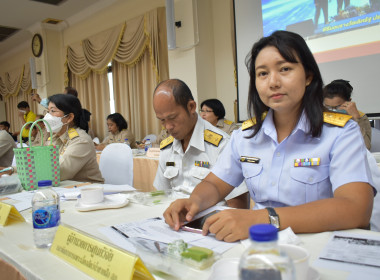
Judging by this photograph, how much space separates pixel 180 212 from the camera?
37.2 inches

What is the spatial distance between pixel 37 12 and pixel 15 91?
309 centimetres

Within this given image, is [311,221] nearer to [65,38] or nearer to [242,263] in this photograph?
[242,263]

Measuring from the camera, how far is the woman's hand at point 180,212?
0.90 m

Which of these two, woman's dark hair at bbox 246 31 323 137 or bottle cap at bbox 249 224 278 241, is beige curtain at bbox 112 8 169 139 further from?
bottle cap at bbox 249 224 278 241

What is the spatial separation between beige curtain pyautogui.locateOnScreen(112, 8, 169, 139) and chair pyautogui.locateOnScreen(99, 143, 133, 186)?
274cm

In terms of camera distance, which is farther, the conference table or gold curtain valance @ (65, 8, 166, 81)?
gold curtain valance @ (65, 8, 166, 81)

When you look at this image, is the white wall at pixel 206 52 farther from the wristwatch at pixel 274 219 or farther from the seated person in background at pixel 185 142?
the wristwatch at pixel 274 219

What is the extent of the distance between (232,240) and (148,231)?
244 millimetres

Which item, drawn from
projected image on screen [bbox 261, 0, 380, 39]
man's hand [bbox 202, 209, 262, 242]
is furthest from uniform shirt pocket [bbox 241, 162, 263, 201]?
projected image on screen [bbox 261, 0, 380, 39]

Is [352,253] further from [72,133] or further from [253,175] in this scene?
[72,133]

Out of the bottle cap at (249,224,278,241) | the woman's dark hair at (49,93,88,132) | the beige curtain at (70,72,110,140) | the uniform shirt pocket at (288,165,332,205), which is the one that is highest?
the beige curtain at (70,72,110,140)

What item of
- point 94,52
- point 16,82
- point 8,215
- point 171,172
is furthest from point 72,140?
point 16,82

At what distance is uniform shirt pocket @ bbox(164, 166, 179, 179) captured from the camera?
1.67 meters

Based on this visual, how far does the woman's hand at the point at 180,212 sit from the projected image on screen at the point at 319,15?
275 cm
